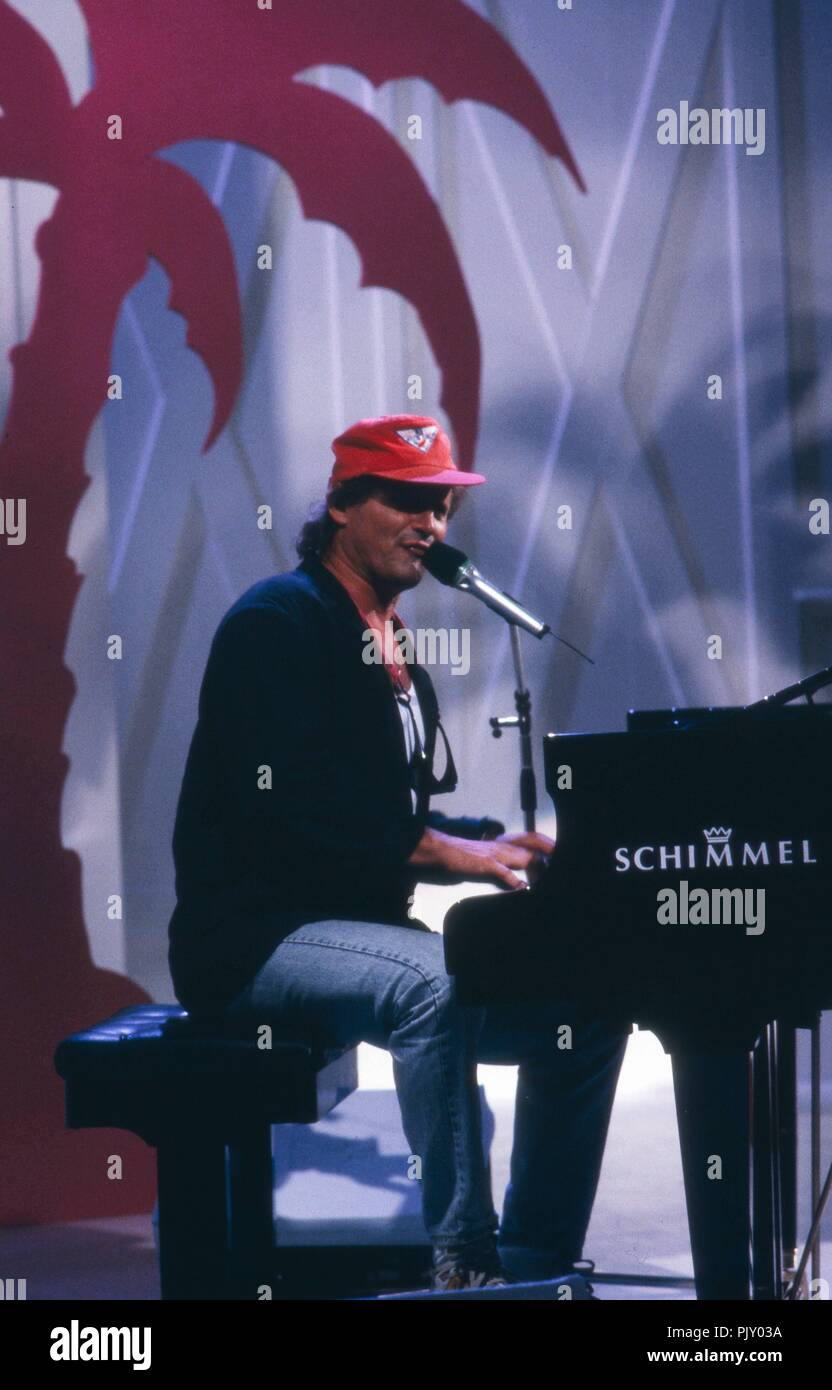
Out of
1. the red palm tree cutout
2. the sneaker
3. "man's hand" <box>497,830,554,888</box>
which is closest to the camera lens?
the sneaker

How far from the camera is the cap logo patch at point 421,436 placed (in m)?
2.88

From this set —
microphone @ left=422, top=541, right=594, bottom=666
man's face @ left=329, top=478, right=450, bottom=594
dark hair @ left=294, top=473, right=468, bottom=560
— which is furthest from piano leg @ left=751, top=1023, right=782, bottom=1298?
dark hair @ left=294, top=473, right=468, bottom=560

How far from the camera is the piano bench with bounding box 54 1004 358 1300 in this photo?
2.53 m

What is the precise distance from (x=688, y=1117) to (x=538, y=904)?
0.37 metres

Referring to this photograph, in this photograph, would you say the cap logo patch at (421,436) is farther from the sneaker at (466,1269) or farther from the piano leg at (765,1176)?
the sneaker at (466,1269)

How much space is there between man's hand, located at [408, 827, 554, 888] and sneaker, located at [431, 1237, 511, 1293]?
1.83 feet

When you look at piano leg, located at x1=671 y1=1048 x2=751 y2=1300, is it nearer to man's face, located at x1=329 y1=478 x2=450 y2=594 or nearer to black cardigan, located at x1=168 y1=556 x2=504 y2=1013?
black cardigan, located at x1=168 y1=556 x2=504 y2=1013

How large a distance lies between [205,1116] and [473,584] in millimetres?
951

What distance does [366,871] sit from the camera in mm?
2615

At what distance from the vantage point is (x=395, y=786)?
2.74m

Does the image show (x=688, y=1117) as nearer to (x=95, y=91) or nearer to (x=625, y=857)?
(x=625, y=857)

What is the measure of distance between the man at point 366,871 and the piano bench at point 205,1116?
98 mm

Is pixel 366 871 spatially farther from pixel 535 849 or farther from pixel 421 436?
pixel 421 436
